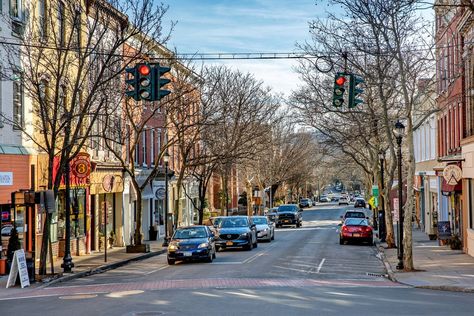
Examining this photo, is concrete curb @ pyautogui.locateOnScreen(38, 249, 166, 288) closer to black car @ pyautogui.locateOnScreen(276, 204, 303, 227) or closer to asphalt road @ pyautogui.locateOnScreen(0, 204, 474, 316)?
asphalt road @ pyautogui.locateOnScreen(0, 204, 474, 316)

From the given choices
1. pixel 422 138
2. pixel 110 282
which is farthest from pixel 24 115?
pixel 422 138

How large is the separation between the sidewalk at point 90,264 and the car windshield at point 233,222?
358cm

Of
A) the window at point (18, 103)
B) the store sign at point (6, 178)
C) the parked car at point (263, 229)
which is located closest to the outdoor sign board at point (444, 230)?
the parked car at point (263, 229)

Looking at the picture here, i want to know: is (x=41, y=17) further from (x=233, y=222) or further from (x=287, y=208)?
(x=287, y=208)

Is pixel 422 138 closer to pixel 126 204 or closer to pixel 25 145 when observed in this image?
pixel 126 204

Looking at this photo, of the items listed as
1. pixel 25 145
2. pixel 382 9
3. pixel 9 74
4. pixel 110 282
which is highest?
pixel 382 9

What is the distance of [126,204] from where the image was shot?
4216 cm

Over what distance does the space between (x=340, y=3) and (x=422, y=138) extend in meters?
27.7

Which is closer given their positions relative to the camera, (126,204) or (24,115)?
(24,115)

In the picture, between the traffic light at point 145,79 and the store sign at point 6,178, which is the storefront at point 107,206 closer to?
the store sign at point 6,178

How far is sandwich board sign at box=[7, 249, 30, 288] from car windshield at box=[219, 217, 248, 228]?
16.0 meters

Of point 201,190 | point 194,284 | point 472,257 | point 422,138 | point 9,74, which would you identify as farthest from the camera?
point 201,190

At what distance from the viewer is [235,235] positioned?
34.8 metres

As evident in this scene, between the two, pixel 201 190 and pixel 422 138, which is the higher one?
pixel 422 138
